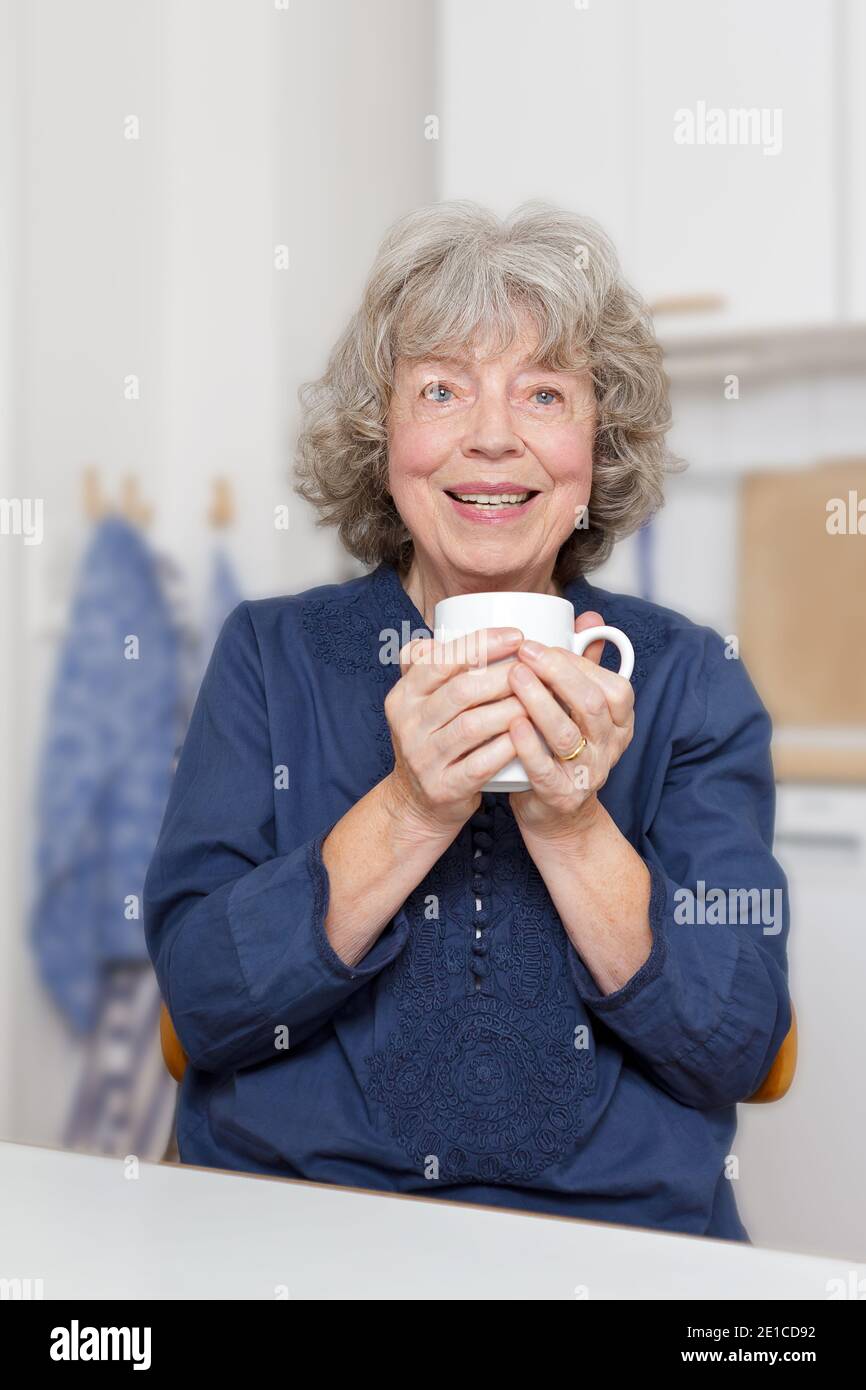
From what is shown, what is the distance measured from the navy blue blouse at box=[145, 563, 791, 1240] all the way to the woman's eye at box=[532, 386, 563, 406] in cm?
24

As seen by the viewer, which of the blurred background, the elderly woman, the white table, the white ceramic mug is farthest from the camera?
the blurred background

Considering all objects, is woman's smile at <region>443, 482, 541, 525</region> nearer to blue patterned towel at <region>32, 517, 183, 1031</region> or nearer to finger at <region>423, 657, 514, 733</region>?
finger at <region>423, 657, 514, 733</region>

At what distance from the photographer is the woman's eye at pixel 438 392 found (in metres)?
1.05

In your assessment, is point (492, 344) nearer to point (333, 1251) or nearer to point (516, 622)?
point (516, 622)

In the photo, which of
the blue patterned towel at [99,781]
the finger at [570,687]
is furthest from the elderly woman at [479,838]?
the blue patterned towel at [99,781]

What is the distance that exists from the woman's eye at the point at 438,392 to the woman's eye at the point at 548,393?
68mm

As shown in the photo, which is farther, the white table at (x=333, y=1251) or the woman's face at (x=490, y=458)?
the woman's face at (x=490, y=458)

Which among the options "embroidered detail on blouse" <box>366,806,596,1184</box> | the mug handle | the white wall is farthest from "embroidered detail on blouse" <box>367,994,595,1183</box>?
the white wall

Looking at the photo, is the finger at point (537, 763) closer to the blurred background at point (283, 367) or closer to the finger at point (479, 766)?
the finger at point (479, 766)

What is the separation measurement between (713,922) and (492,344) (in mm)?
462

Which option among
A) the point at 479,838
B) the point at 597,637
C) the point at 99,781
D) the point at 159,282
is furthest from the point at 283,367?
the point at 597,637

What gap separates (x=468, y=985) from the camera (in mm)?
980

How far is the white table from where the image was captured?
1.88ft
